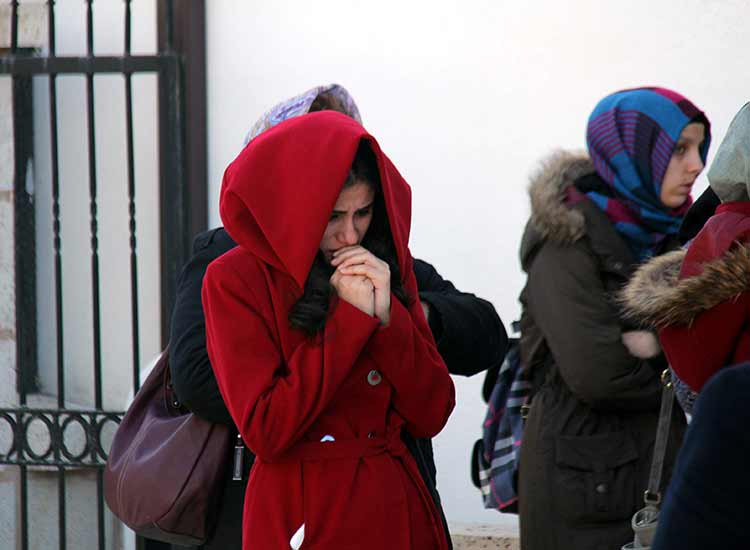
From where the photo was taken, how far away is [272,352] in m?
2.38

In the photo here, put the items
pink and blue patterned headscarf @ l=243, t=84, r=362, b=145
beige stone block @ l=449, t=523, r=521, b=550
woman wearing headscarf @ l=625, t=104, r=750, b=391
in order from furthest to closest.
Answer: beige stone block @ l=449, t=523, r=521, b=550 < pink and blue patterned headscarf @ l=243, t=84, r=362, b=145 < woman wearing headscarf @ l=625, t=104, r=750, b=391

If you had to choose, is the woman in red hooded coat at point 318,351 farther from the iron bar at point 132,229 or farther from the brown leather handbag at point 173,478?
the iron bar at point 132,229

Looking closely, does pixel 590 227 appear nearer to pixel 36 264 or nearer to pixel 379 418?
pixel 379 418

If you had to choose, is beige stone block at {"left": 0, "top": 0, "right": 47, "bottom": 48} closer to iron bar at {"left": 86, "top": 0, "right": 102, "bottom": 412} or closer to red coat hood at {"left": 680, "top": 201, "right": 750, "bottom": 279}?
iron bar at {"left": 86, "top": 0, "right": 102, "bottom": 412}

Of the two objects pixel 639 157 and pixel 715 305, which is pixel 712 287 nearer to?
pixel 715 305

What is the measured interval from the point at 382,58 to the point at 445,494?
1.46m

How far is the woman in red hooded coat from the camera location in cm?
235

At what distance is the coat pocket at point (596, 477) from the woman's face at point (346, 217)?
44.1 inches

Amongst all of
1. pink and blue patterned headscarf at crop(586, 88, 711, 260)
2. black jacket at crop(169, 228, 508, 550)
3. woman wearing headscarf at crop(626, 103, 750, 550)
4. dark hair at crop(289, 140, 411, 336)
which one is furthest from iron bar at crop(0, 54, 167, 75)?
woman wearing headscarf at crop(626, 103, 750, 550)

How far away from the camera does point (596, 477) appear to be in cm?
331

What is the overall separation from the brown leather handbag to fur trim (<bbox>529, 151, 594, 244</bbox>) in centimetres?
107

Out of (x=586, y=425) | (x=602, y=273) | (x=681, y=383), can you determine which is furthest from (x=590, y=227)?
(x=681, y=383)

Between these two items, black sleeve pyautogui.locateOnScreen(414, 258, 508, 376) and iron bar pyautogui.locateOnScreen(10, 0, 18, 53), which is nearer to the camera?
black sleeve pyautogui.locateOnScreen(414, 258, 508, 376)

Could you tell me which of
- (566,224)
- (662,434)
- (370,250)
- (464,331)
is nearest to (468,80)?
(566,224)
